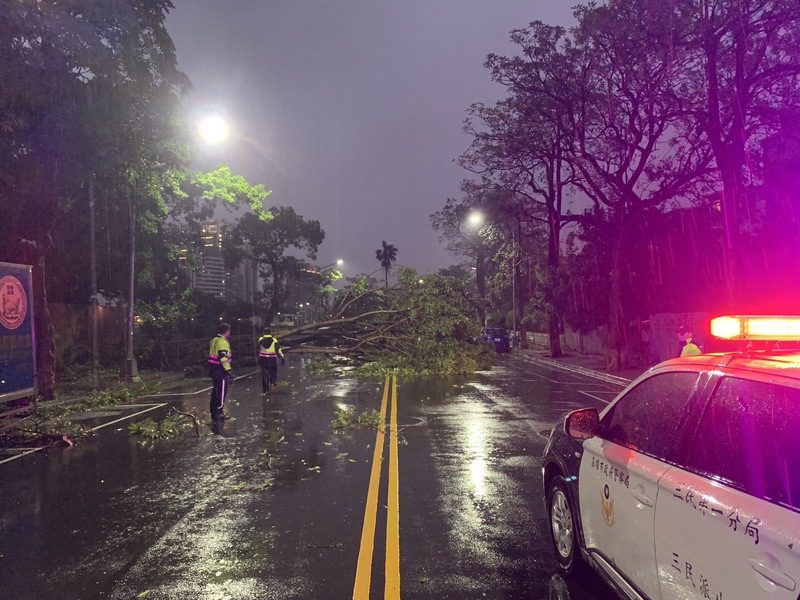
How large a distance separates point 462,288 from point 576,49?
367 inches

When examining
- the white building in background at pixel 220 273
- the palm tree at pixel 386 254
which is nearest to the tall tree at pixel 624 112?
the white building in background at pixel 220 273

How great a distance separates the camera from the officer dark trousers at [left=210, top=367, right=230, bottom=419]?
11242 millimetres

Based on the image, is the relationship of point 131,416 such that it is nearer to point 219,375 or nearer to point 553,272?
point 219,375

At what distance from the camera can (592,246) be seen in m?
28.3

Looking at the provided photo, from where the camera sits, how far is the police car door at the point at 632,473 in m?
3.03

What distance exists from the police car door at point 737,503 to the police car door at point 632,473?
156 millimetres

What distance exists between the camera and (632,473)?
3223mm

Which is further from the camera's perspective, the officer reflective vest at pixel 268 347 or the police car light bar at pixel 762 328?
the officer reflective vest at pixel 268 347

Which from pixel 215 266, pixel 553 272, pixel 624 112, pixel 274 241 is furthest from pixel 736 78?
pixel 215 266

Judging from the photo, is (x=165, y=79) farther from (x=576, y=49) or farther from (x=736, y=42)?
(x=736, y=42)

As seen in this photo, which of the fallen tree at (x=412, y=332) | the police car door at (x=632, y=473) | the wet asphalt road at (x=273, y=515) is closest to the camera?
the police car door at (x=632, y=473)

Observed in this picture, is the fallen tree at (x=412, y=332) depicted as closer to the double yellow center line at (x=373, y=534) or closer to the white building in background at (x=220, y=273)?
the double yellow center line at (x=373, y=534)

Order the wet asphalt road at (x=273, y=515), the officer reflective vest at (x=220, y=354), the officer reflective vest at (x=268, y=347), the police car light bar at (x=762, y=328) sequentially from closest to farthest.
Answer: the police car light bar at (x=762, y=328) → the wet asphalt road at (x=273, y=515) → the officer reflective vest at (x=220, y=354) → the officer reflective vest at (x=268, y=347)

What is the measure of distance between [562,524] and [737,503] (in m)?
2.20
